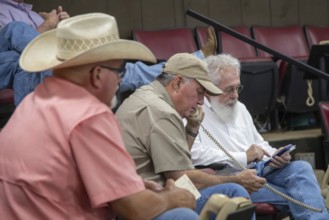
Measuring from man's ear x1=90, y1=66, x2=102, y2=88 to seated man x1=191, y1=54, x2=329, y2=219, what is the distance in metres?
1.34

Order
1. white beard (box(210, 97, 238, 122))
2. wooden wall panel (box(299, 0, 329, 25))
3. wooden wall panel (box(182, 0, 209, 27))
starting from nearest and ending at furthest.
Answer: white beard (box(210, 97, 238, 122)) < wooden wall panel (box(182, 0, 209, 27)) < wooden wall panel (box(299, 0, 329, 25))

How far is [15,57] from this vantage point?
3.24 m

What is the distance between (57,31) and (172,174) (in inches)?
32.4

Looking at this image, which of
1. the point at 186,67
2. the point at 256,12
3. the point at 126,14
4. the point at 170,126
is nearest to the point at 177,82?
the point at 186,67

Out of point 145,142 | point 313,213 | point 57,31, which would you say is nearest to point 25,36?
point 145,142

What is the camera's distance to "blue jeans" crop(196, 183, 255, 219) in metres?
2.84

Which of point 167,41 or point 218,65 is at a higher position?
point 218,65

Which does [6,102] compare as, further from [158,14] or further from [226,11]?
[226,11]

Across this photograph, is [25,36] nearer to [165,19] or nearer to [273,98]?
[273,98]

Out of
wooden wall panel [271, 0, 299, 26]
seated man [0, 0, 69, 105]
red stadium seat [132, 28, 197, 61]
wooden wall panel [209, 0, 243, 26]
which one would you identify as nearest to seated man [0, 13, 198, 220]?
seated man [0, 0, 69, 105]

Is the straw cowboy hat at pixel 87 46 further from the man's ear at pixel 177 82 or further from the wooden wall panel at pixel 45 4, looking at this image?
the wooden wall panel at pixel 45 4

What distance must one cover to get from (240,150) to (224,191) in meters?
0.67

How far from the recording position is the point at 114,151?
185cm

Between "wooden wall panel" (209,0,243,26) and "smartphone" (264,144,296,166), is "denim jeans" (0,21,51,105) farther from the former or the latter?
"wooden wall panel" (209,0,243,26)
